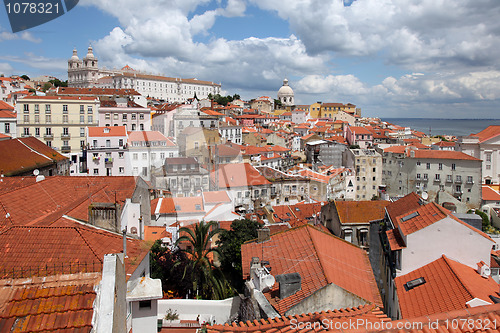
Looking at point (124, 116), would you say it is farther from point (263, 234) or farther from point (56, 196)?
point (263, 234)

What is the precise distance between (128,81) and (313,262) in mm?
99232

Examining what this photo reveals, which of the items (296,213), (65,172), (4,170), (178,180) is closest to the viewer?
(4,170)

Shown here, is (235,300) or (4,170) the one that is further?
(4,170)

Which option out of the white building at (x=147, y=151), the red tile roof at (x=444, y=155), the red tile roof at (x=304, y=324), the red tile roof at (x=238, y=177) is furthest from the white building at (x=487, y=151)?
the red tile roof at (x=304, y=324)

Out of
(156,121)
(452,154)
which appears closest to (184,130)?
(156,121)

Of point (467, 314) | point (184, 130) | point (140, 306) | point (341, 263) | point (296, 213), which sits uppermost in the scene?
point (184, 130)

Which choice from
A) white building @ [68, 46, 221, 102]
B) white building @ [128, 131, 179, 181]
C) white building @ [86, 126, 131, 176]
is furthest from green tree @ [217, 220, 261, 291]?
white building @ [68, 46, 221, 102]

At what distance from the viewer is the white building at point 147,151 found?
35.6 metres

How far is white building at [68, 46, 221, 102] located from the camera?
3962 inches

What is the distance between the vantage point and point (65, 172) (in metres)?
28.8

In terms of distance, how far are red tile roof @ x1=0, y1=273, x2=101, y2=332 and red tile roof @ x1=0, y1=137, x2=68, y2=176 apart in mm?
17933

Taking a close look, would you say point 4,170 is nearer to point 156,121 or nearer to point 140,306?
point 140,306

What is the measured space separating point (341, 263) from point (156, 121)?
45018 millimetres

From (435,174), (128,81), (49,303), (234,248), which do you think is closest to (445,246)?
(234,248)
